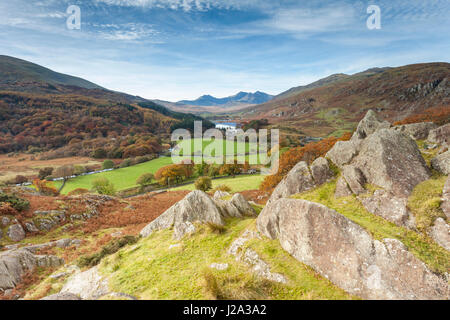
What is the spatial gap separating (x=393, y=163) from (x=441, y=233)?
3753 millimetres

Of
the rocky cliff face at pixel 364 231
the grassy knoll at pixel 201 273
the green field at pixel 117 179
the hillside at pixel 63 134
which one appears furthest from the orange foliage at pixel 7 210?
the hillside at pixel 63 134

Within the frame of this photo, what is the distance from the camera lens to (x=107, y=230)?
21.5 m

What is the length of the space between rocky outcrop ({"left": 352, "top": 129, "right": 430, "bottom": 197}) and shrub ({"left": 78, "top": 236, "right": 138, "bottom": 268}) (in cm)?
1583

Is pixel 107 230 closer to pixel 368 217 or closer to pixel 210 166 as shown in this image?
pixel 368 217

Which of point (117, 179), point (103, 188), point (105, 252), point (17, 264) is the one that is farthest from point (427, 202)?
point (117, 179)

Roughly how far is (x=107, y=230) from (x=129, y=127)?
199444 mm

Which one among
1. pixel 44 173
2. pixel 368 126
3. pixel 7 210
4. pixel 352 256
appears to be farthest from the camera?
pixel 44 173

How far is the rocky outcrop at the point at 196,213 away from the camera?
1265 cm

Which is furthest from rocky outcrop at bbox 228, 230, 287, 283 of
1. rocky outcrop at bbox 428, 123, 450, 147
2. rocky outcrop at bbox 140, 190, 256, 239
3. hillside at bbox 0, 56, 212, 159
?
hillside at bbox 0, 56, 212, 159

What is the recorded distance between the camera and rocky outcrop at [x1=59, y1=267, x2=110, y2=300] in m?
8.41

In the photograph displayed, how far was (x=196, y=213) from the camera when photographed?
13.3 m

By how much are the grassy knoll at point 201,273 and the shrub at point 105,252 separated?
1482 millimetres

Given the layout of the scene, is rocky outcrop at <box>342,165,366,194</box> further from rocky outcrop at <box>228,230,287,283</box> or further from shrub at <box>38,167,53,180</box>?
shrub at <box>38,167,53,180</box>

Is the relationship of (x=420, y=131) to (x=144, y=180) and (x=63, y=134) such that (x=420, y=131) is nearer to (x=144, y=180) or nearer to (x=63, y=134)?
(x=144, y=180)
